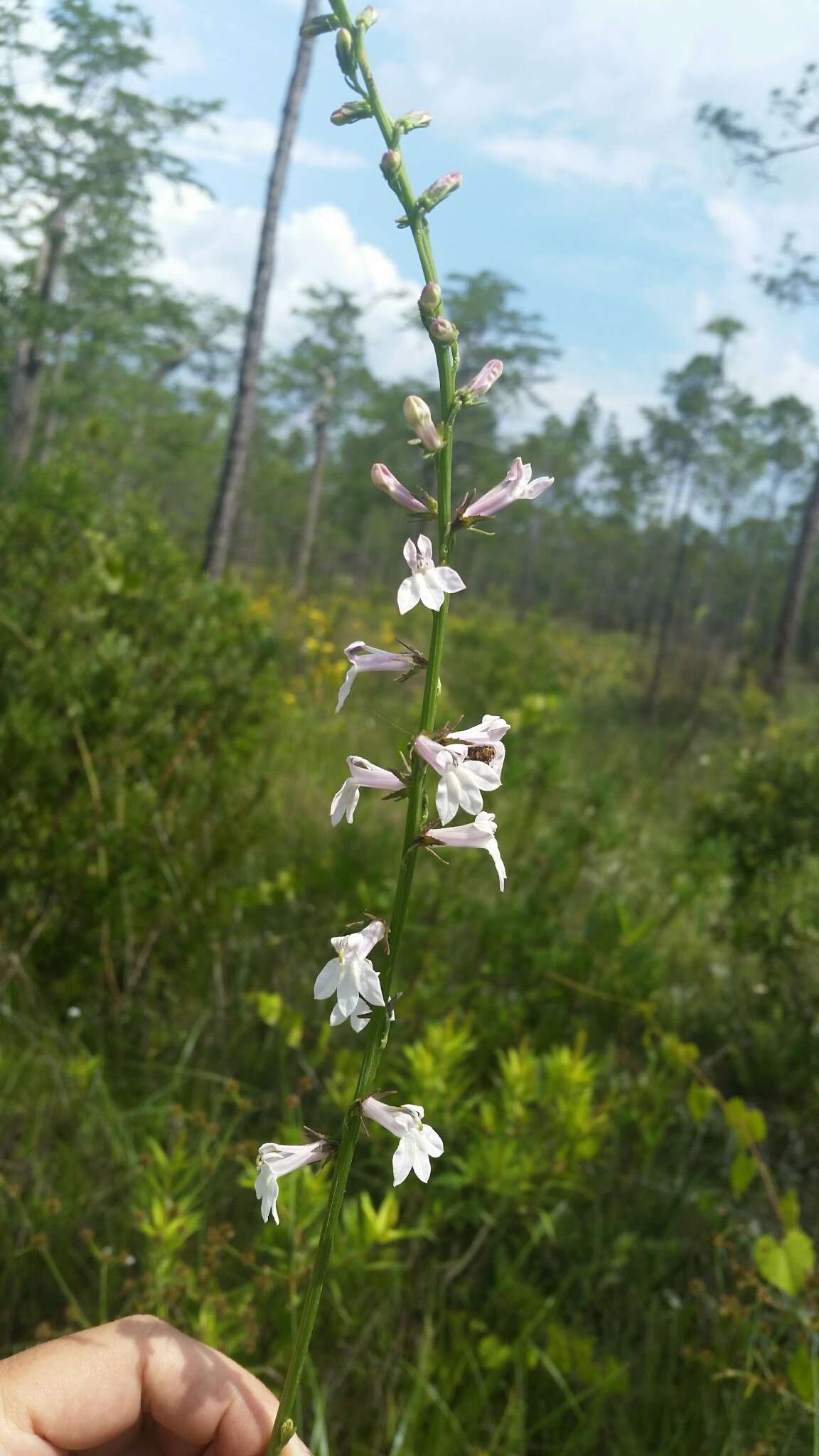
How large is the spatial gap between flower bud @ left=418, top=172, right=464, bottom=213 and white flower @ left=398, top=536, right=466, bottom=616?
315 mm

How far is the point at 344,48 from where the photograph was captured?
3.04 feet

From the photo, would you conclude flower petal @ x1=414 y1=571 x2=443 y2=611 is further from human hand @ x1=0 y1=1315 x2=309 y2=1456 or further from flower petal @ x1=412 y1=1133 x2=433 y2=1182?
human hand @ x1=0 y1=1315 x2=309 y2=1456

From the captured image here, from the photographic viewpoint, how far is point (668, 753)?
10.7m

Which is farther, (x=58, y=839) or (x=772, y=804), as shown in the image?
(x=772, y=804)

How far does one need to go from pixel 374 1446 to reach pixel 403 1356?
0.29 m

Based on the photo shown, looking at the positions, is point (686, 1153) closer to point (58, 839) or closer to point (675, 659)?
point (58, 839)

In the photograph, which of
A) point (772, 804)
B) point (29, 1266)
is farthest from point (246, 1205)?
point (772, 804)

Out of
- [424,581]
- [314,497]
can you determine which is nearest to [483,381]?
[424,581]

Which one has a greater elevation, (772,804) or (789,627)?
(789,627)

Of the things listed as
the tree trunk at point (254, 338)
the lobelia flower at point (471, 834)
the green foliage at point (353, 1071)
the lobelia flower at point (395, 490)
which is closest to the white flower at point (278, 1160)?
the lobelia flower at point (471, 834)

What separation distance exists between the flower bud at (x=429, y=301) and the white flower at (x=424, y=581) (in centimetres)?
20

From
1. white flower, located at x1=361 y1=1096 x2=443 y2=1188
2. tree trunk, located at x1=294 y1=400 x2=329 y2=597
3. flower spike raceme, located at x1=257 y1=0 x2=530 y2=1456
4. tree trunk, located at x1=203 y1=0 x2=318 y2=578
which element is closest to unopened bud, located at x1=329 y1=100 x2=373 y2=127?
flower spike raceme, located at x1=257 y1=0 x2=530 y2=1456

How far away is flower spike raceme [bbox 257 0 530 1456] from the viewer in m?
0.83

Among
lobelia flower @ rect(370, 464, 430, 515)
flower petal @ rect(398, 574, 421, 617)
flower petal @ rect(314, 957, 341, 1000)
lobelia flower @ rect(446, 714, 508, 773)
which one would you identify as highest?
lobelia flower @ rect(370, 464, 430, 515)
